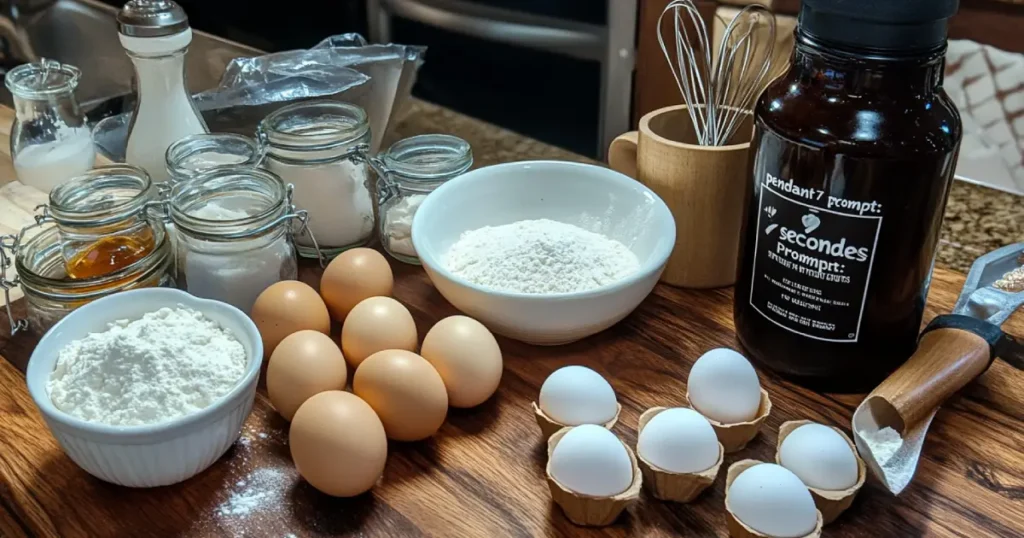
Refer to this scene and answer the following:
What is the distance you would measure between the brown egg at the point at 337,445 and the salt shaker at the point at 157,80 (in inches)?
16.9

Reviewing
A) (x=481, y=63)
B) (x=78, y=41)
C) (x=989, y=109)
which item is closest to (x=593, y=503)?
(x=989, y=109)

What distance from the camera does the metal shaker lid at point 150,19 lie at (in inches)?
31.3

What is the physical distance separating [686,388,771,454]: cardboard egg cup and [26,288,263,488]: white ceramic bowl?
0.33 metres

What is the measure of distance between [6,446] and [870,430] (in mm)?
647

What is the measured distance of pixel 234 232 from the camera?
2.34 ft

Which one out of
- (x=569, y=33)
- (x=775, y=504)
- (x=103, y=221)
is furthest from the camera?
(x=569, y=33)

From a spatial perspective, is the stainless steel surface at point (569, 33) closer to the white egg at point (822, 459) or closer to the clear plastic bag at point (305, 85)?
the clear plastic bag at point (305, 85)

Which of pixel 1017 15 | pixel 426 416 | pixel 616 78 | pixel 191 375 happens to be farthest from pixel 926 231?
pixel 616 78

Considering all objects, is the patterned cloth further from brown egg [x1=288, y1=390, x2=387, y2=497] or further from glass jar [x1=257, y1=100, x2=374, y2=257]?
brown egg [x1=288, y1=390, x2=387, y2=497]

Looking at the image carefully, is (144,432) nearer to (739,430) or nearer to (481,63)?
(739,430)

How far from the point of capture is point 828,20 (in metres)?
0.56

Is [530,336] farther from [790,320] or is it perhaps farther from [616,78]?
[616,78]

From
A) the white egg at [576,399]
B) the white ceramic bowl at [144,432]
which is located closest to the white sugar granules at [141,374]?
the white ceramic bowl at [144,432]

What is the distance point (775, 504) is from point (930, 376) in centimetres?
20
